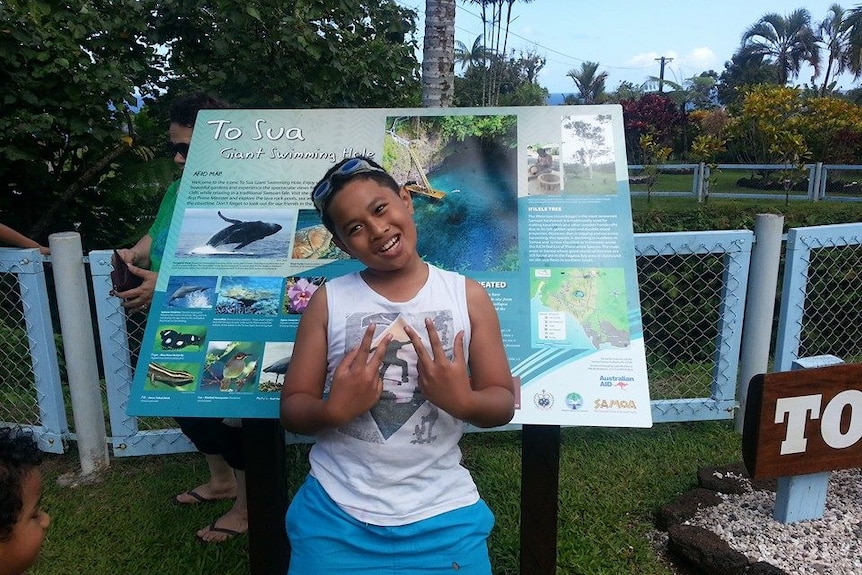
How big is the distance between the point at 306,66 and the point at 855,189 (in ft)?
47.2

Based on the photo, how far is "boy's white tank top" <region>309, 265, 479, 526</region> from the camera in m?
1.55

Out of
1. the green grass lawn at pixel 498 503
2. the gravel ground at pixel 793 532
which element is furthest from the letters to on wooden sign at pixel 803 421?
the green grass lawn at pixel 498 503

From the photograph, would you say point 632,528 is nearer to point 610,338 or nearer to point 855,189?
point 610,338

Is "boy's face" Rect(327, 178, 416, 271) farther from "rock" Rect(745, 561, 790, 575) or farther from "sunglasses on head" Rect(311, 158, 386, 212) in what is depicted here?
"rock" Rect(745, 561, 790, 575)

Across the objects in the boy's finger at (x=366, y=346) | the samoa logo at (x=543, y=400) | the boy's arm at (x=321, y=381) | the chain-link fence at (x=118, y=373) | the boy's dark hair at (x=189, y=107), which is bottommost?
the chain-link fence at (x=118, y=373)

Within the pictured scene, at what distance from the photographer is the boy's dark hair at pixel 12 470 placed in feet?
4.53

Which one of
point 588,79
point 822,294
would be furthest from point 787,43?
point 822,294

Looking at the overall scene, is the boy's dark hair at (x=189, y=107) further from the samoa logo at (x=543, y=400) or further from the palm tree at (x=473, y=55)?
the palm tree at (x=473, y=55)

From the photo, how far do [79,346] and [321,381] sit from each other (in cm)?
217

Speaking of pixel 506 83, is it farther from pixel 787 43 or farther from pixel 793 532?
pixel 793 532

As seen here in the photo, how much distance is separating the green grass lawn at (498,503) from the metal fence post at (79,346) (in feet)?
0.55

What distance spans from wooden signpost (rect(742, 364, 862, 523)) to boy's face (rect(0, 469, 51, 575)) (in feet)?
7.03

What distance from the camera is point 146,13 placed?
4387 millimetres

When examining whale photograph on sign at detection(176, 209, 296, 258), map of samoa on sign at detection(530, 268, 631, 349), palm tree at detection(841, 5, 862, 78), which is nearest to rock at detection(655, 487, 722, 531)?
map of samoa on sign at detection(530, 268, 631, 349)
